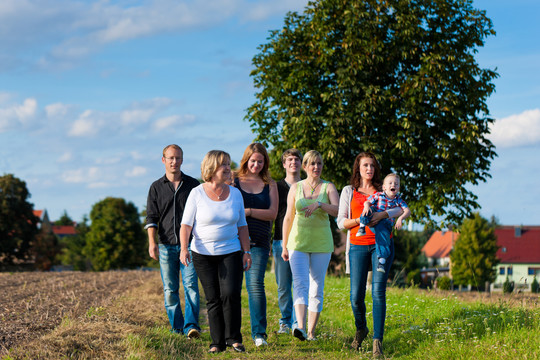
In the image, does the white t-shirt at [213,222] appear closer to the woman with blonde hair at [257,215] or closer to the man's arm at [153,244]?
the woman with blonde hair at [257,215]

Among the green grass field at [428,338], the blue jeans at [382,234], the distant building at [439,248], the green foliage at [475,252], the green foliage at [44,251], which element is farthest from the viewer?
the distant building at [439,248]

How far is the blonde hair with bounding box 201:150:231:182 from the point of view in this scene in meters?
6.49

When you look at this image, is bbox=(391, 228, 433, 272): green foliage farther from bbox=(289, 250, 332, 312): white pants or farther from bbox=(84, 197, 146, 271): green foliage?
bbox=(289, 250, 332, 312): white pants

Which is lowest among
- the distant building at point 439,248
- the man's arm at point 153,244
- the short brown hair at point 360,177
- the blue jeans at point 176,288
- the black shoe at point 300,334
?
the distant building at point 439,248

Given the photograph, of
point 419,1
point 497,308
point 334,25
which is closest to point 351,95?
point 334,25

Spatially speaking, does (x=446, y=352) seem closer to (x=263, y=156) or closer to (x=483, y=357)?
(x=483, y=357)

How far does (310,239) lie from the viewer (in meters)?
7.29

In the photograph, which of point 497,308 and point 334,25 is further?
point 334,25

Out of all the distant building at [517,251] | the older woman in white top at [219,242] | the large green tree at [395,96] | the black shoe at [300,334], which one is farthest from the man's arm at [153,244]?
the distant building at [517,251]

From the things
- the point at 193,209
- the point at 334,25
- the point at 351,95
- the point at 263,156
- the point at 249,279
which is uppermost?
the point at 334,25

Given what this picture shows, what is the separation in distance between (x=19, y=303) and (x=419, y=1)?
14.3 meters

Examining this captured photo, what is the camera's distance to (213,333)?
21.8ft

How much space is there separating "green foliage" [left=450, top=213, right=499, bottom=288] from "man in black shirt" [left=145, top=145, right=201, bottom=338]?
50055 mm

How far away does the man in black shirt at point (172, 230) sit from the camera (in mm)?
7770
